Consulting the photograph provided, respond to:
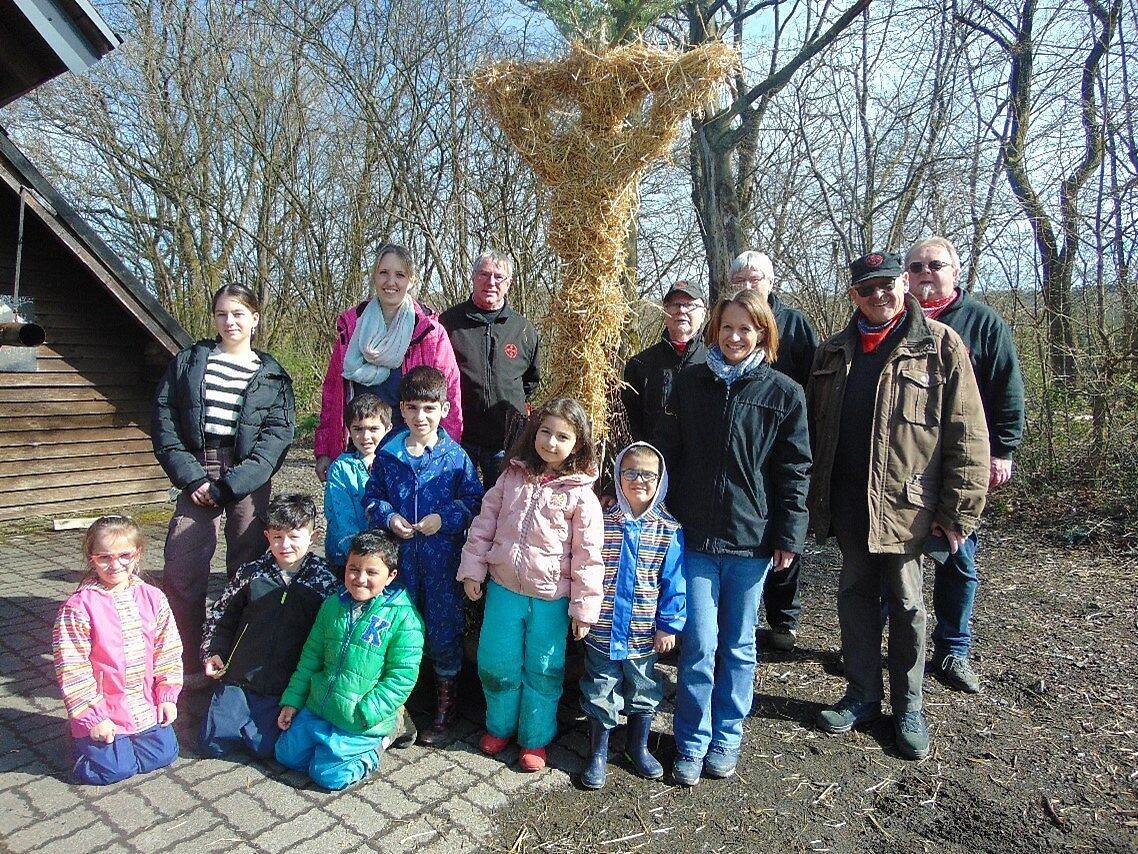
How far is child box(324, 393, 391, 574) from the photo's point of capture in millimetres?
3506

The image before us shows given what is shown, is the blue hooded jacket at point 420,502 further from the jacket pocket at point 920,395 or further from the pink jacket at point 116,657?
the jacket pocket at point 920,395

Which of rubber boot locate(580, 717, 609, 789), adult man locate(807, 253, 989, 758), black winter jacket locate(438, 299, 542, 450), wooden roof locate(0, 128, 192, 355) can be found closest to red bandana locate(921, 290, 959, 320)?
adult man locate(807, 253, 989, 758)

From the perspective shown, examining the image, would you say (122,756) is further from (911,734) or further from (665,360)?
(911,734)

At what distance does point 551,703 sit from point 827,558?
3.90 metres

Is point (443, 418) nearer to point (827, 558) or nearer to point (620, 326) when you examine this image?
→ point (620, 326)

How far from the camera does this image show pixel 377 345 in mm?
3865

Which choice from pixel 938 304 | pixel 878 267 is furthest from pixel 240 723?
pixel 938 304

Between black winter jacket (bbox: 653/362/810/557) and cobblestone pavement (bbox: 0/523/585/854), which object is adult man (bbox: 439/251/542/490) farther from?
cobblestone pavement (bbox: 0/523/585/854)

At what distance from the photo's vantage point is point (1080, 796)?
9.84 feet

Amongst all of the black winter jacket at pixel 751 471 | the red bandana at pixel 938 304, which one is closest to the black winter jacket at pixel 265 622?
the black winter jacket at pixel 751 471

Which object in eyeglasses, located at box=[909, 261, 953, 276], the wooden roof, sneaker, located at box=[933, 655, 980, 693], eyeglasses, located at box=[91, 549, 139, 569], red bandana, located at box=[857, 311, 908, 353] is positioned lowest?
sneaker, located at box=[933, 655, 980, 693]

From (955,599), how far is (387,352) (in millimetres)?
3212

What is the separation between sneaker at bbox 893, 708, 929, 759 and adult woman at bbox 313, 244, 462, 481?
2.47 metres

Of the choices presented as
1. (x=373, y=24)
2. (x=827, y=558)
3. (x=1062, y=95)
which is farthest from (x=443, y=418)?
(x=373, y=24)
